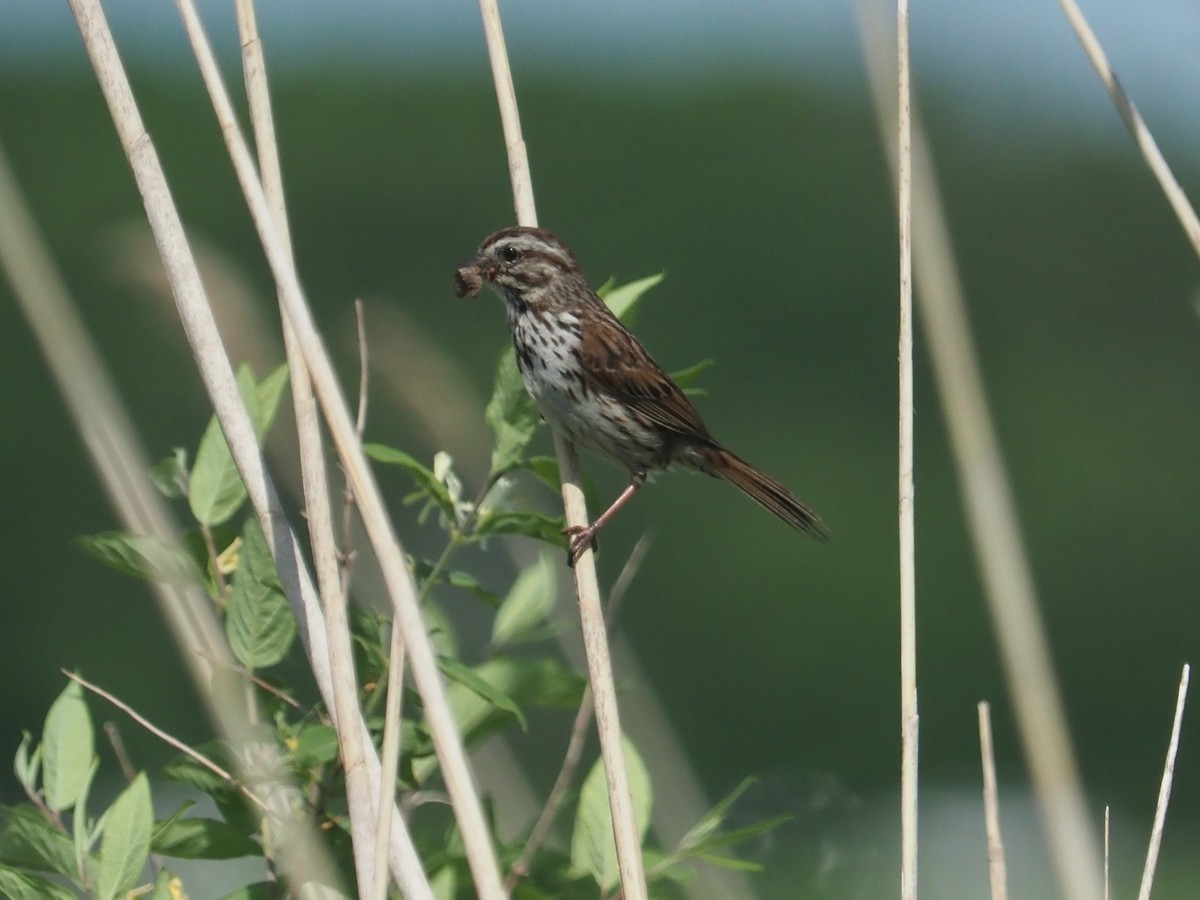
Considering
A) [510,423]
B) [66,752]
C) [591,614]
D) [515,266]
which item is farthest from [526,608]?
[515,266]

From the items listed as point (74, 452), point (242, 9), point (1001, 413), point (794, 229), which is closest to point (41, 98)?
point (74, 452)

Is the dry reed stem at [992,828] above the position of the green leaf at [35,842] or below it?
below

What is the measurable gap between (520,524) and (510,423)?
15cm

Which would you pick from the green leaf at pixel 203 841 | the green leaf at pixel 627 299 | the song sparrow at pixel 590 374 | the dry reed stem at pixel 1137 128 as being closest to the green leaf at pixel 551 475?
the green leaf at pixel 627 299

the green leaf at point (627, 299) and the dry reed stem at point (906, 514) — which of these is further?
the green leaf at point (627, 299)

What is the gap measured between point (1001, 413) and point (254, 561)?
22.1 ft

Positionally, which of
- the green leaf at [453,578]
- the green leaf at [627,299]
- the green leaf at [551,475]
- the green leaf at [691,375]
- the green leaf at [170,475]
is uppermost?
the green leaf at [627,299]

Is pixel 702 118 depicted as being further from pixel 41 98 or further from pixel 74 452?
pixel 74 452

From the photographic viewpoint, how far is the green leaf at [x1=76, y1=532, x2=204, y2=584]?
1998 millimetres

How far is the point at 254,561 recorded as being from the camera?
6.57ft

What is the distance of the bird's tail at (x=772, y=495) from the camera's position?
3.59m

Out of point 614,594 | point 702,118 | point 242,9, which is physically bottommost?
point 614,594

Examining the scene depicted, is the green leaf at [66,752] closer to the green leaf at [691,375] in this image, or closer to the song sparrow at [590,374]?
the green leaf at [691,375]

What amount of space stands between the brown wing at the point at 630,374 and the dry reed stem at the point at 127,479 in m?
1.32
